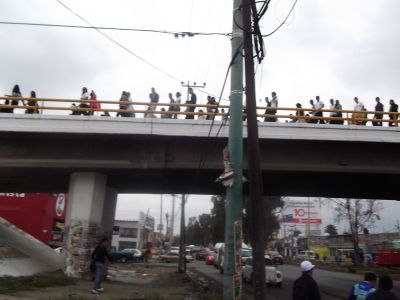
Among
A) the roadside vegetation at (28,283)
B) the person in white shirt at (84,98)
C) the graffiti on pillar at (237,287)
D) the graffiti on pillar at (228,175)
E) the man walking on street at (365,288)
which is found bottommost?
the roadside vegetation at (28,283)

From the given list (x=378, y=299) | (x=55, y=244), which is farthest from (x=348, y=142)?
(x=55, y=244)

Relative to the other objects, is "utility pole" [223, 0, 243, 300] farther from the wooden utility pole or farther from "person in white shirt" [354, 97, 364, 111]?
"person in white shirt" [354, 97, 364, 111]

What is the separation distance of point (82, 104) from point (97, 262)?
8.06 metres

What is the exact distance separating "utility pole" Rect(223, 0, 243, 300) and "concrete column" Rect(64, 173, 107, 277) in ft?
36.0

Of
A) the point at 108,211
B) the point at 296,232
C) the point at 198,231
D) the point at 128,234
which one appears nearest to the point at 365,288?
the point at 108,211

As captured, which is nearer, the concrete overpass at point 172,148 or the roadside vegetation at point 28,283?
the roadside vegetation at point 28,283

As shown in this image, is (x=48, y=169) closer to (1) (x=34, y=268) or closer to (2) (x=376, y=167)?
(1) (x=34, y=268)

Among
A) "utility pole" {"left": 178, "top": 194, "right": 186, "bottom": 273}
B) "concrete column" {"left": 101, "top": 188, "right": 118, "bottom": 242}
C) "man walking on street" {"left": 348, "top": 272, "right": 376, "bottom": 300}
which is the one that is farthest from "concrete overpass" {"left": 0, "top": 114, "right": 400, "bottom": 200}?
"man walking on street" {"left": 348, "top": 272, "right": 376, "bottom": 300}

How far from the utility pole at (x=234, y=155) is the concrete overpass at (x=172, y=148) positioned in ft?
25.6

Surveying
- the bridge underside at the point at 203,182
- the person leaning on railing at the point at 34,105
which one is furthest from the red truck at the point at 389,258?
the person leaning on railing at the point at 34,105

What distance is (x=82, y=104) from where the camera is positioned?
68.9 feet

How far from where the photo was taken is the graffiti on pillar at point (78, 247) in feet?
64.5

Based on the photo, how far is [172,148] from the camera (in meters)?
20.1

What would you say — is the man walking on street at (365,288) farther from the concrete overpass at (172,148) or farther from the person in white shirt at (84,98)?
the person in white shirt at (84,98)
